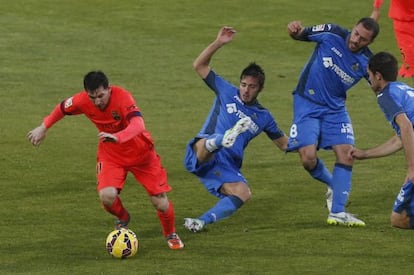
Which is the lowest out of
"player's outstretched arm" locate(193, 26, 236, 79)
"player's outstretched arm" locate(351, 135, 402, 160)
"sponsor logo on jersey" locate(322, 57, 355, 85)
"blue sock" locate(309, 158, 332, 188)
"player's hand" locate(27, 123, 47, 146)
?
"blue sock" locate(309, 158, 332, 188)

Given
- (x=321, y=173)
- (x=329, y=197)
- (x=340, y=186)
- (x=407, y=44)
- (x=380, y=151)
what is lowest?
(x=329, y=197)

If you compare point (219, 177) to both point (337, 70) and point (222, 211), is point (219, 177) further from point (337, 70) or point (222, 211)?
point (337, 70)

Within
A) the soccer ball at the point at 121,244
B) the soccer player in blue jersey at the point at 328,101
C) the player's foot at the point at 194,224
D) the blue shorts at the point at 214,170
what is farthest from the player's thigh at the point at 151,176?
the soccer player in blue jersey at the point at 328,101

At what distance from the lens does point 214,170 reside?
14266 millimetres

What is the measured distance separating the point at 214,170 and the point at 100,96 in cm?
218

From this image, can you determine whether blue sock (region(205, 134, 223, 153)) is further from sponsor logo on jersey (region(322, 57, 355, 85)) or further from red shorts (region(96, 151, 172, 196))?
sponsor logo on jersey (region(322, 57, 355, 85))

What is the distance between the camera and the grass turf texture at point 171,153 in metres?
12.9

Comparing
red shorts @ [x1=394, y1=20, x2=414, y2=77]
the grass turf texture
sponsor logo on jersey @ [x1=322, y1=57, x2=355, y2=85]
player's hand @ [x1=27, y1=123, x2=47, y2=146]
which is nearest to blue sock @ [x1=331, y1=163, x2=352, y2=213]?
the grass turf texture

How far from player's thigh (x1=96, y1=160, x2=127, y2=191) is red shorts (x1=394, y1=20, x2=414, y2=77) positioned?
6.76 metres

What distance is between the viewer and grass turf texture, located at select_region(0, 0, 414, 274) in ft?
42.3

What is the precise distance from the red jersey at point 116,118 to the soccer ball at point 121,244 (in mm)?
865

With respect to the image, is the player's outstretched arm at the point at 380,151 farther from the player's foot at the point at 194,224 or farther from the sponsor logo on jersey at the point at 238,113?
the player's foot at the point at 194,224

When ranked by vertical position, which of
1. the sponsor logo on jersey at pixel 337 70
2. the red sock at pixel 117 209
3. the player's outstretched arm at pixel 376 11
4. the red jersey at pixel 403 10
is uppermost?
the red jersey at pixel 403 10

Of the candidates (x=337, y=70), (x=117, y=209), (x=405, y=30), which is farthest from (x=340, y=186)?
(x=405, y=30)
